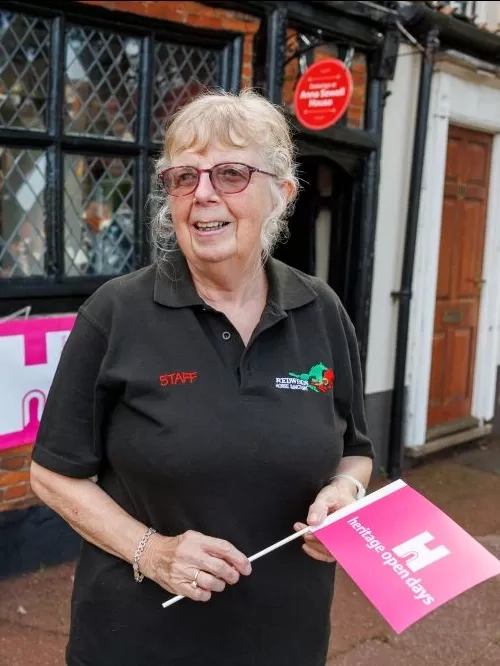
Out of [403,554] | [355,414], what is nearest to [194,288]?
[355,414]

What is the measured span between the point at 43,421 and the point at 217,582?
0.53 m

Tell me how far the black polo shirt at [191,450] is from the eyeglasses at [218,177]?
0.64 feet

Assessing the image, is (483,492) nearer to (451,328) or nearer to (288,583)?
(451,328)

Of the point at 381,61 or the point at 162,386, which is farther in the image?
the point at 381,61

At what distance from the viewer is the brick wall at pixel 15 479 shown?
158 inches

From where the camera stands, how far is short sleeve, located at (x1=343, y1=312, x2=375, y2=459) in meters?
1.94

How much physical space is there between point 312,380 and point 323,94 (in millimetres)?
3503

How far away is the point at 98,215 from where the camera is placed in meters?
4.32

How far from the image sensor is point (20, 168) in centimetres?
398

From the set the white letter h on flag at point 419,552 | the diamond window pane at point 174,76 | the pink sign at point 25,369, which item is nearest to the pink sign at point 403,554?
the white letter h on flag at point 419,552

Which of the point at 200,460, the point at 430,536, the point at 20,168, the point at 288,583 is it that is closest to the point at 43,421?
the point at 200,460

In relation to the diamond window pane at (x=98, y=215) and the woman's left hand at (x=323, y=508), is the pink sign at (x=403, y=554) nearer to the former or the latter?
the woman's left hand at (x=323, y=508)

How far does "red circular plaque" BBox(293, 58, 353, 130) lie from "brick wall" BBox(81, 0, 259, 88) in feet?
1.30

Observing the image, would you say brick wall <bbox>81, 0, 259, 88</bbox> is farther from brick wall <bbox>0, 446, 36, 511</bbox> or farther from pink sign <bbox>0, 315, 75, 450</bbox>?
brick wall <bbox>0, 446, 36, 511</bbox>
